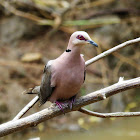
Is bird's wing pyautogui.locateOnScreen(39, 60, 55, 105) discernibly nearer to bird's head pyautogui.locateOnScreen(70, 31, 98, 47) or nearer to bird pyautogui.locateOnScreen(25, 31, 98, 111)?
bird pyautogui.locateOnScreen(25, 31, 98, 111)

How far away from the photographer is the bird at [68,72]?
1.21 metres

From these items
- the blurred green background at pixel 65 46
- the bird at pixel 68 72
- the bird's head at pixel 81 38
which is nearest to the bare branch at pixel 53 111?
the bird at pixel 68 72

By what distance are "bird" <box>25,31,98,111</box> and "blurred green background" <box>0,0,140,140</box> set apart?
183 cm

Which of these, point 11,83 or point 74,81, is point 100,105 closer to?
point 11,83

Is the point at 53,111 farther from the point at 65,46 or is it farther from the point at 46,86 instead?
the point at 65,46

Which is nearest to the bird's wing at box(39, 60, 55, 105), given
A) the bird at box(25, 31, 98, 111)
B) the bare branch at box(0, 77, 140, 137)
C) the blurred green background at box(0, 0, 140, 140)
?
the bird at box(25, 31, 98, 111)

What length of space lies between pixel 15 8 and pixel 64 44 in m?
0.89

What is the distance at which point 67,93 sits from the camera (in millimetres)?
1317

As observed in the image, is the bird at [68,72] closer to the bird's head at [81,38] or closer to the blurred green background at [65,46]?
the bird's head at [81,38]

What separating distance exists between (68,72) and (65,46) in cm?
276

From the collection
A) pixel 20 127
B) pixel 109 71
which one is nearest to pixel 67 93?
pixel 20 127

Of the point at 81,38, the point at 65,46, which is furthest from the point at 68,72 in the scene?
the point at 65,46

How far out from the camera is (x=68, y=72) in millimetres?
1253

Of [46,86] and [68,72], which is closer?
[68,72]
